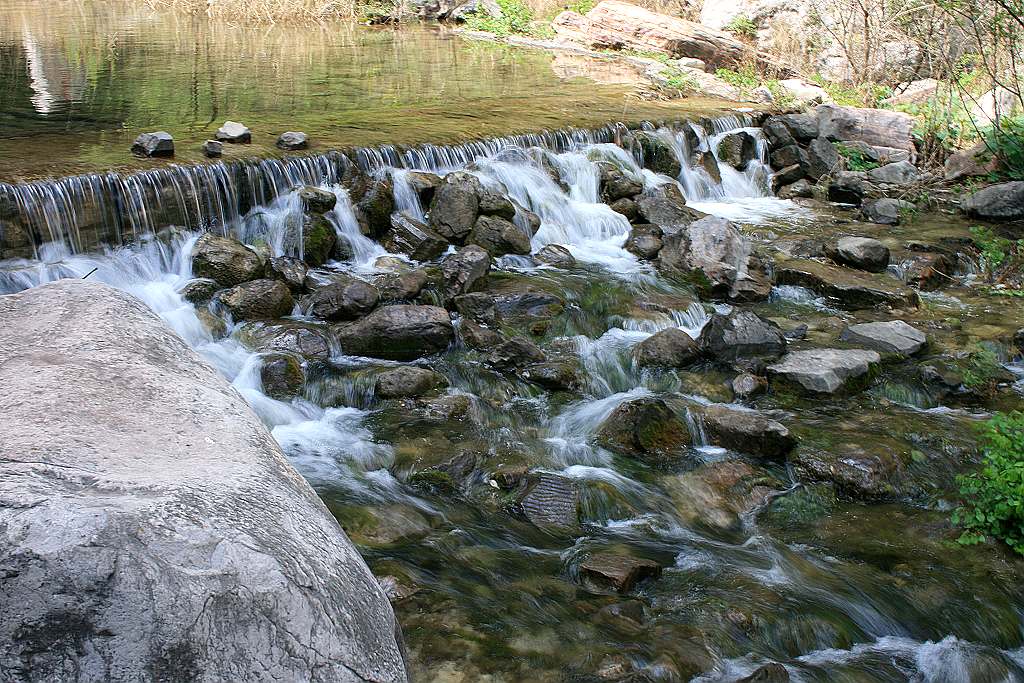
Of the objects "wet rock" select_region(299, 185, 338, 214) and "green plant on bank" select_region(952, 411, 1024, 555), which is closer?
"green plant on bank" select_region(952, 411, 1024, 555)

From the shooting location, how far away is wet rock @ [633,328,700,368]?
21.7 ft

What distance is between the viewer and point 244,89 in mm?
12227

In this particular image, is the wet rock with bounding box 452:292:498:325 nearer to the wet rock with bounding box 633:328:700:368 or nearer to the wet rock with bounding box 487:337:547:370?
the wet rock with bounding box 487:337:547:370

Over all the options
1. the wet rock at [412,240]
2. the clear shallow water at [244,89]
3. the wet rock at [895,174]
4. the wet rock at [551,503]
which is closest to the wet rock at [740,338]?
the wet rock at [551,503]

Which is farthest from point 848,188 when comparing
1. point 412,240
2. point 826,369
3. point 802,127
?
point 412,240

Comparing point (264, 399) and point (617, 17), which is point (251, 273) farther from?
point (617, 17)

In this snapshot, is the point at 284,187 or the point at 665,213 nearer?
the point at 284,187

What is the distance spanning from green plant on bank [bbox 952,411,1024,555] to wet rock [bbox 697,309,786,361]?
203cm

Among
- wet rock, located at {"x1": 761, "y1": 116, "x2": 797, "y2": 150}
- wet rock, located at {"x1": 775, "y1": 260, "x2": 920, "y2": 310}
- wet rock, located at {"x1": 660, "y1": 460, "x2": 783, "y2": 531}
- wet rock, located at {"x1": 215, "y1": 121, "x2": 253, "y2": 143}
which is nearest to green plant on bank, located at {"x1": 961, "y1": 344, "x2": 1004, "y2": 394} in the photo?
wet rock, located at {"x1": 775, "y1": 260, "x2": 920, "y2": 310}

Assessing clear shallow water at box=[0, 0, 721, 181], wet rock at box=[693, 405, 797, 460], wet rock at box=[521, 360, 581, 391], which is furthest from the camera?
clear shallow water at box=[0, 0, 721, 181]

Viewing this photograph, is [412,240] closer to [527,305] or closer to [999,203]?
[527,305]

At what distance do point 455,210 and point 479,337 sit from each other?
90.0 inches

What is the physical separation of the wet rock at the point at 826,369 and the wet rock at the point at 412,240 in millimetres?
3385

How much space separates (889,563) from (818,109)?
10.3 meters
